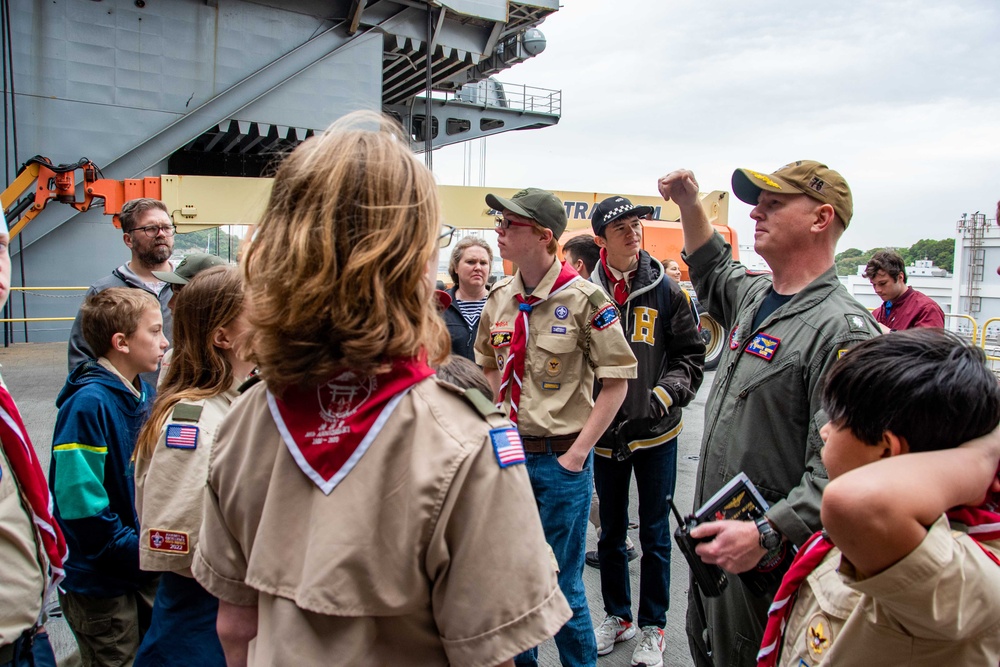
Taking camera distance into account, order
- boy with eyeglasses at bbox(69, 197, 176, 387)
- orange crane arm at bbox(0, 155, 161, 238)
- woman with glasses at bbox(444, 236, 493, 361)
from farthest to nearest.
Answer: orange crane arm at bbox(0, 155, 161, 238)
woman with glasses at bbox(444, 236, 493, 361)
boy with eyeglasses at bbox(69, 197, 176, 387)

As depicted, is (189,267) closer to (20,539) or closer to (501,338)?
(501,338)

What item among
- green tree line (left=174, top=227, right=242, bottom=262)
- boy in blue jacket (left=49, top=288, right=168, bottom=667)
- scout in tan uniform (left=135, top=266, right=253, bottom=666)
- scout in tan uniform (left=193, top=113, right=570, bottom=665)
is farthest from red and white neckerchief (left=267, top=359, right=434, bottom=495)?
green tree line (left=174, top=227, right=242, bottom=262)

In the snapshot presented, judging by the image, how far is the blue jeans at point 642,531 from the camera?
3.15 meters

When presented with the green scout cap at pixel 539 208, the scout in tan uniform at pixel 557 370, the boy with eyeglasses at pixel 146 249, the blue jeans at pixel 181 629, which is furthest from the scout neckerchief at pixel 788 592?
the boy with eyeglasses at pixel 146 249

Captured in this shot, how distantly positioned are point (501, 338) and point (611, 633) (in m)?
1.53

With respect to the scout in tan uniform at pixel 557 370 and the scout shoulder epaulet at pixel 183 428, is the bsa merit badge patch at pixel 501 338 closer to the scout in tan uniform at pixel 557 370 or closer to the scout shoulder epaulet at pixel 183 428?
the scout in tan uniform at pixel 557 370

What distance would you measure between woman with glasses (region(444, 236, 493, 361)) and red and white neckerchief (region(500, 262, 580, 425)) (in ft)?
5.19

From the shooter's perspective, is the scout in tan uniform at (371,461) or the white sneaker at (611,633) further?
the white sneaker at (611,633)

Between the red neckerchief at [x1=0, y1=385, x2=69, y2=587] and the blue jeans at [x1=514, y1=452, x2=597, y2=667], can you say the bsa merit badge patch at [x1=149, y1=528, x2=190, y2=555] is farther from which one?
the blue jeans at [x1=514, y1=452, x2=597, y2=667]

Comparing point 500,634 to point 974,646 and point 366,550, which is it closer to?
point 366,550

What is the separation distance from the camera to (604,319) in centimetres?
285

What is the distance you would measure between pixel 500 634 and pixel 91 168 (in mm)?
10756

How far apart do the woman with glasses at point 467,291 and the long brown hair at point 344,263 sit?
3397 mm

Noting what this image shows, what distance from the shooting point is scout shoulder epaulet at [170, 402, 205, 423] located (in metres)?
1.77
